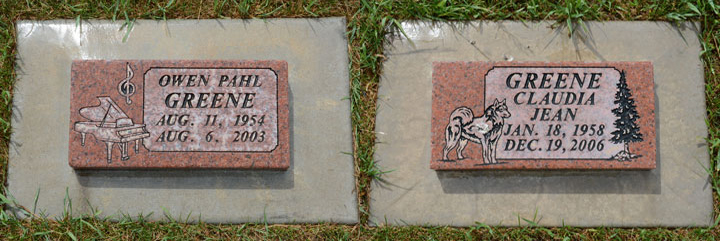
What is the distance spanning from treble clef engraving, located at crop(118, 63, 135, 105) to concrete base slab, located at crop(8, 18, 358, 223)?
0.83 ft

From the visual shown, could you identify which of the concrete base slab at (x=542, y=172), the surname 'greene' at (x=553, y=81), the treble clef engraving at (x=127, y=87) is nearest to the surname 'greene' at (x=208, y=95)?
the treble clef engraving at (x=127, y=87)

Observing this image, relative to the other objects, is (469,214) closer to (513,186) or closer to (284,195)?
(513,186)

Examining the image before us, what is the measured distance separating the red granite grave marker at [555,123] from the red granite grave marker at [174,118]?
2.99 feet

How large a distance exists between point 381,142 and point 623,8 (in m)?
1.62

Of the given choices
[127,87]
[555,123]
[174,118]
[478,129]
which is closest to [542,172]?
[555,123]

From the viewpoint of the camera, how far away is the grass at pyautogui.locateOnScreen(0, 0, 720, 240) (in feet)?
11.9

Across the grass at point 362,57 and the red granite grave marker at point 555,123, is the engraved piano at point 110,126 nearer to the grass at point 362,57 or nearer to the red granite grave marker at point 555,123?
the grass at point 362,57

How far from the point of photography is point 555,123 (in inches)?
137

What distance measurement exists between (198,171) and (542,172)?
76.4 inches

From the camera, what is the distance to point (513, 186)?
12.0 feet

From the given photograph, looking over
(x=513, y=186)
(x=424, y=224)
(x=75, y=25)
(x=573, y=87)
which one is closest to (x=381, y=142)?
(x=424, y=224)

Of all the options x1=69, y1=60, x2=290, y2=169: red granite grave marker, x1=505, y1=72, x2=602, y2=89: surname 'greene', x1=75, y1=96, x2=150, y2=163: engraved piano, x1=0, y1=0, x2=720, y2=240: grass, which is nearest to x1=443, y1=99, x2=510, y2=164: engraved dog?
x1=505, y1=72, x2=602, y2=89: surname 'greene'

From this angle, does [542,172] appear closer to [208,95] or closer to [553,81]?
[553,81]

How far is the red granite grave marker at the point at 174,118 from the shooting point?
3463mm
